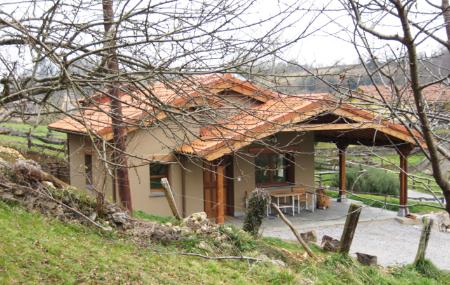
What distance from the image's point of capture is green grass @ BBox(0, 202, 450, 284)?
6348 millimetres

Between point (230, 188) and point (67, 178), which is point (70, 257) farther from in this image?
point (67, 178)

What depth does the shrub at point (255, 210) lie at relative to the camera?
1026cm

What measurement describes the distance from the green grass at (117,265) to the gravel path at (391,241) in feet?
6.86

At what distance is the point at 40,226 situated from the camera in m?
7.93

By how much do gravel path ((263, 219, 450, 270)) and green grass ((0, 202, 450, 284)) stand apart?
2.09 metres

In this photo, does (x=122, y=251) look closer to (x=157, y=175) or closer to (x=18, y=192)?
(x=18, y=192)

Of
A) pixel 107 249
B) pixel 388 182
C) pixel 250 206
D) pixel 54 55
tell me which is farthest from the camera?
pixel 388 182

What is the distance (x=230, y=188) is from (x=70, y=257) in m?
9.80

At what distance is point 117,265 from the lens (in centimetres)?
719

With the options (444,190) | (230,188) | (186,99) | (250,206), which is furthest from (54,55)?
(230,188)

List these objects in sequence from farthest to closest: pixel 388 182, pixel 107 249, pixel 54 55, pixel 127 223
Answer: pixel 388 182, pixel 127 223, pixel 107 249, pixel 54 55

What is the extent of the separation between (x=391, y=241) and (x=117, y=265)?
8.88m

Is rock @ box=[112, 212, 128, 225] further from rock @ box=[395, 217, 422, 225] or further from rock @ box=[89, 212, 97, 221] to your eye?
rock @ box=[395, 217, 422, 225]

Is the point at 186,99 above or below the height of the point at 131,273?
above
